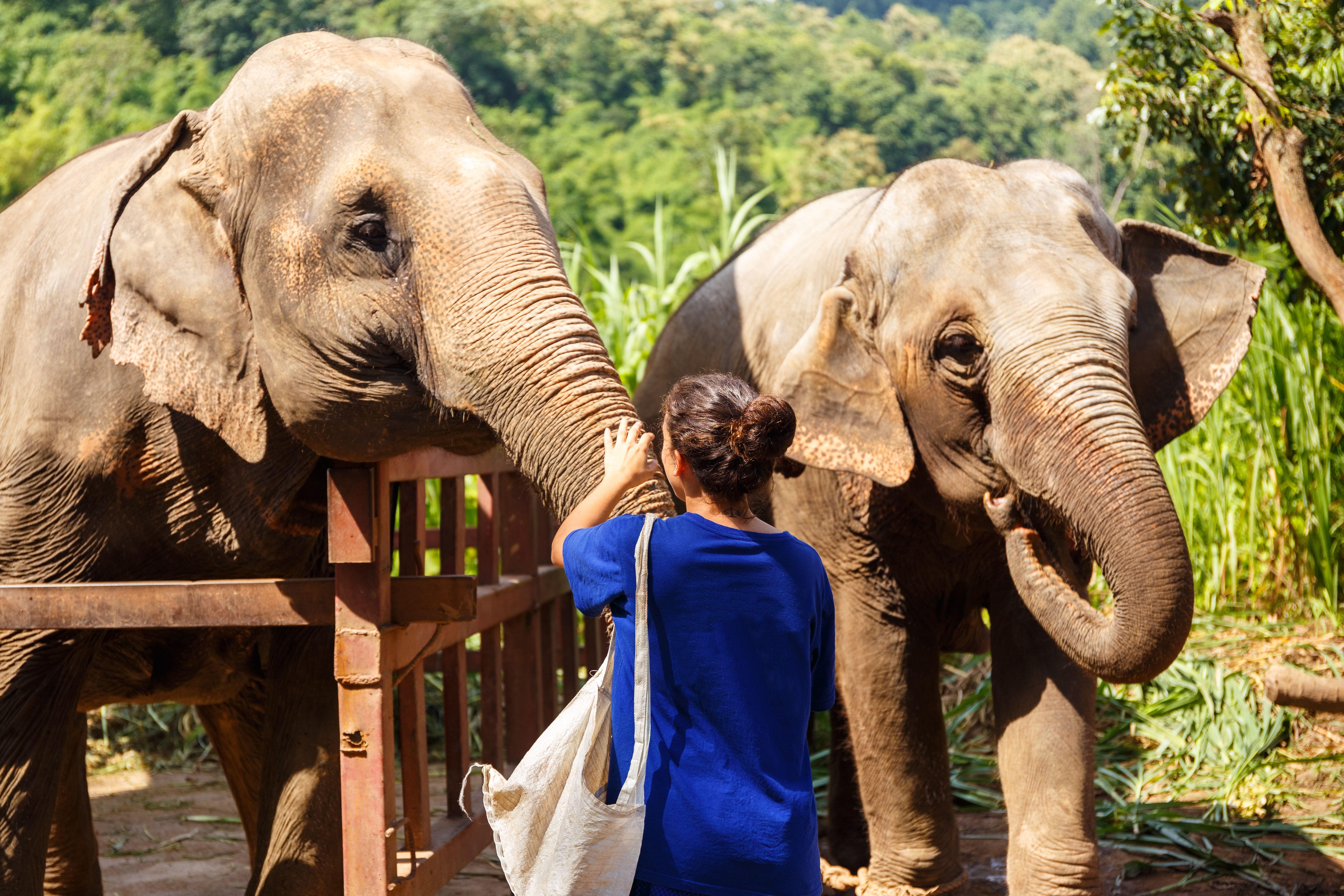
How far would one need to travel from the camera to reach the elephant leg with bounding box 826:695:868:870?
4.39 meters

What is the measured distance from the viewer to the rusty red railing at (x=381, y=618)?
2.64 m

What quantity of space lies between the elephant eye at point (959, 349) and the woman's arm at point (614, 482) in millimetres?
1204

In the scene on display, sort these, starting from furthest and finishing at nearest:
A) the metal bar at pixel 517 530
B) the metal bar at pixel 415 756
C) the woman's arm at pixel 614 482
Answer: the metal bar at pixel 517 530, the metal bar at pixel 415 756, the woman's arm at pixel 614 482

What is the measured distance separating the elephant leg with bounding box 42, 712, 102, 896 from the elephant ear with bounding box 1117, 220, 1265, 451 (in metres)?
2.96

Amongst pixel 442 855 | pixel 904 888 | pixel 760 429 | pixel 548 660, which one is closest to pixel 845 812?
pixel 904 888

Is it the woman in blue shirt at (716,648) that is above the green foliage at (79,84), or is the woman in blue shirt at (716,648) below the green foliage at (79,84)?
below

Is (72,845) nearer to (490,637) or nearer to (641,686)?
(490,637)

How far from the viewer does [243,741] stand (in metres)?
3.90

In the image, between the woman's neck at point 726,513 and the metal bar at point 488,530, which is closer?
the woman's neck at point 726,513

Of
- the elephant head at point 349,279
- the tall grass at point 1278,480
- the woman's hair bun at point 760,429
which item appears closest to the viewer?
the woman's hair bun at point 760,429

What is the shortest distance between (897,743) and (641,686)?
175cm

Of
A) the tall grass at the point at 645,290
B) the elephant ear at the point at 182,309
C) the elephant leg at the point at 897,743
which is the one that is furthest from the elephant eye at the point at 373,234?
the tall grass at the point at 645,290

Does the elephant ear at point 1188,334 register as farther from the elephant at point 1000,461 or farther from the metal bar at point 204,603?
the metal bar at point 204,603

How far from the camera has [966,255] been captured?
321cm
